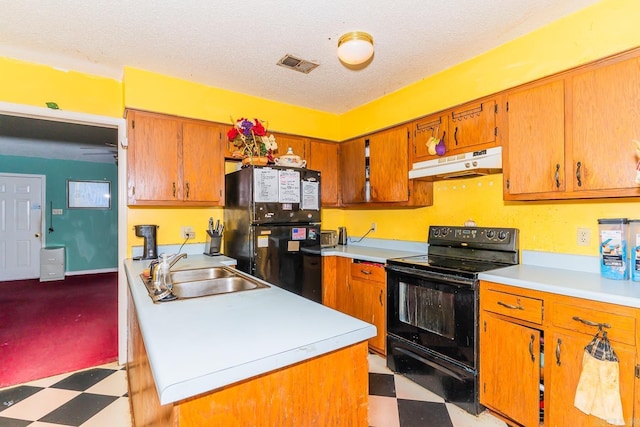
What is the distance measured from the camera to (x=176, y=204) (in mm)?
2629

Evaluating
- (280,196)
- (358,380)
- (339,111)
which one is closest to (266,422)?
(358,380)

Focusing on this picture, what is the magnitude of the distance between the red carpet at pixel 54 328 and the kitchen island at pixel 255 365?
226 centimetres

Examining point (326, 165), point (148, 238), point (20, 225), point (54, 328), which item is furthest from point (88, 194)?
point (326, 165)

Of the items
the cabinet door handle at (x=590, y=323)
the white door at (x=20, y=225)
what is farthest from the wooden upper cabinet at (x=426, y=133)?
the white door at (x=20, y=225)

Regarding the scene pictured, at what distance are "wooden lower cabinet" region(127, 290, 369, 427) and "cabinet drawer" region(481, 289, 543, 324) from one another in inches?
46.4

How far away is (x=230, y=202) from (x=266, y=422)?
86.8 inches

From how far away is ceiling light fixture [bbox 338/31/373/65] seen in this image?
2.00m

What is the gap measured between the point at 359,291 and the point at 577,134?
1916 mm

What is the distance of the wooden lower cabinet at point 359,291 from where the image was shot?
2648 millimetres

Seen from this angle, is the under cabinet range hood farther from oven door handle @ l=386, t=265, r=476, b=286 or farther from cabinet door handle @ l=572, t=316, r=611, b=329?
cabinet door handle @ l=572, t=316, r=611, b=329

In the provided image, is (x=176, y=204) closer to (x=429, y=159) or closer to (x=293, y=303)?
(x=293, y=303)

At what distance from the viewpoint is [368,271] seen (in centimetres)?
276

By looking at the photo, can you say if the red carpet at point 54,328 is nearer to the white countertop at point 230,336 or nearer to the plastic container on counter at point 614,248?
the white countertop at point 230,336

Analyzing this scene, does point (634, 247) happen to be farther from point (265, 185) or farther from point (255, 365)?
point (265, 185)
